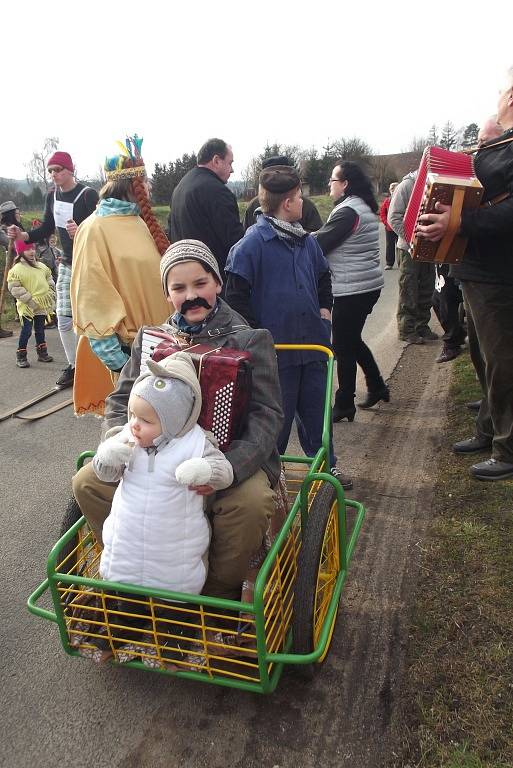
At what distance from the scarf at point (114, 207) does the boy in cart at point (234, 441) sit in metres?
Answer: 0.71

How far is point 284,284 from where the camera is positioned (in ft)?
11.0

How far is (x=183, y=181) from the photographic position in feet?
13.6

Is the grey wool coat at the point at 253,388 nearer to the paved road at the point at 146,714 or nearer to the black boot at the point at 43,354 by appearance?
the paved road at the point at 146,714

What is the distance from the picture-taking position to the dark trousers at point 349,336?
462 centimetres

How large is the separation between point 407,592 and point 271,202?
2210 mm

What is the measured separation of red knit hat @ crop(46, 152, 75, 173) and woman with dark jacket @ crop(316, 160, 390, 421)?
2399 mm

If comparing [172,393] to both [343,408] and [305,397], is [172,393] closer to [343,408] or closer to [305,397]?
[305,397]

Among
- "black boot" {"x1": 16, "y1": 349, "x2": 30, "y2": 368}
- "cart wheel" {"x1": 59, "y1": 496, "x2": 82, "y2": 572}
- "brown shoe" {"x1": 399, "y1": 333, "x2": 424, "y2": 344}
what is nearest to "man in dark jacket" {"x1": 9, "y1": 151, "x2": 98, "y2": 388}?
"black boot" {"x1": 16, "y1": 349, "x2": 30, "y2": 368}

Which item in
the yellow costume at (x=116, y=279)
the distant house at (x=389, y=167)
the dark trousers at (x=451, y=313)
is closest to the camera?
the yellow costume at (x=116, y=279)

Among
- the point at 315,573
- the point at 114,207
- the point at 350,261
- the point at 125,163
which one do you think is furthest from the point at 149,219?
the point at 315,573

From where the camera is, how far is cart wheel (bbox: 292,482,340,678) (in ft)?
7.11

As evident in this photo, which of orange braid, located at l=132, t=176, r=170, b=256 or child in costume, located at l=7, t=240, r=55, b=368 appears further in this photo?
child in costume, located at l=7, t=240, r=55, b=368

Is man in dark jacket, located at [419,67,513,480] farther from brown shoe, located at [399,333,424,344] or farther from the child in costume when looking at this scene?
the child in costume

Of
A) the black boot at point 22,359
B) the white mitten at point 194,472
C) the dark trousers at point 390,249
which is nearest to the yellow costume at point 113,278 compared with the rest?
the white mitten at point 194,472
